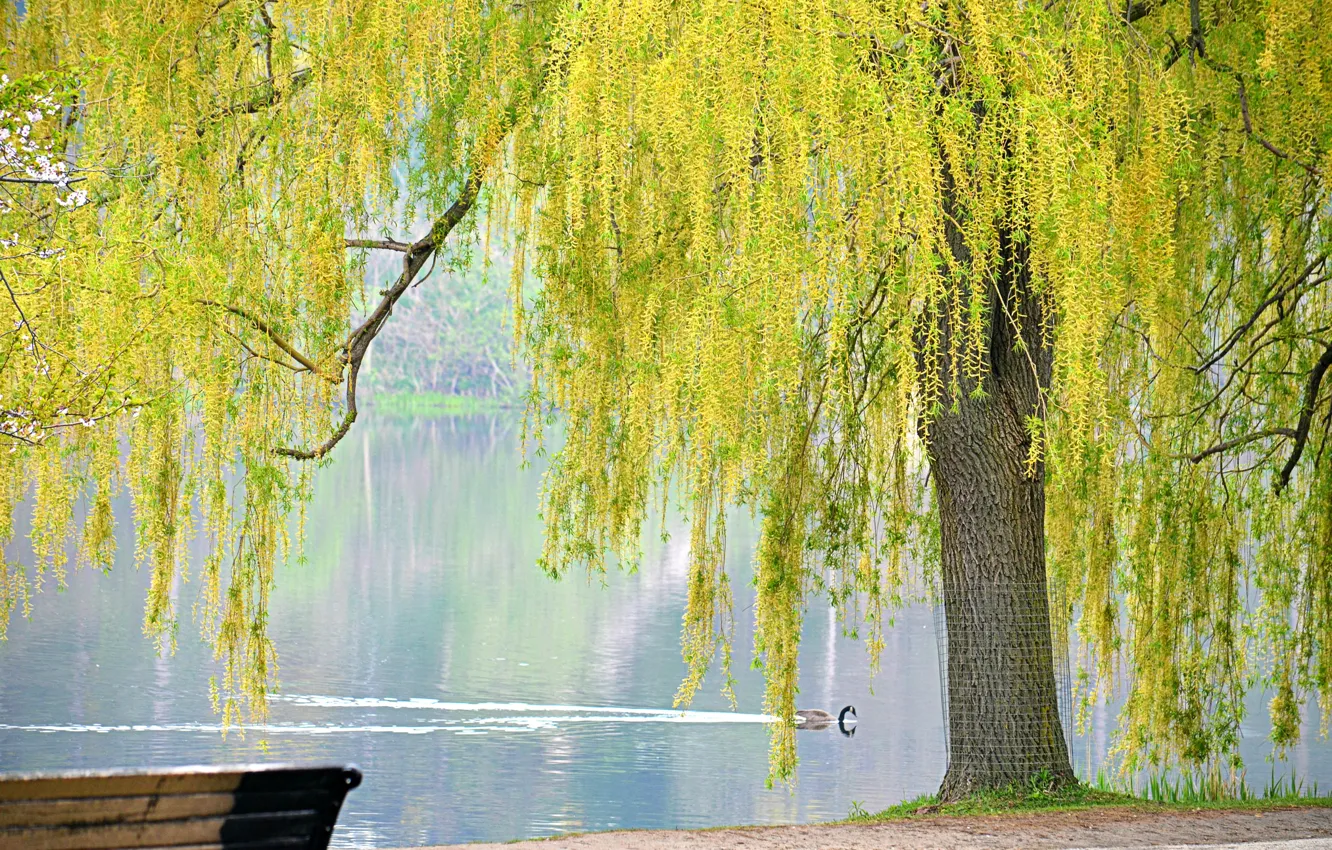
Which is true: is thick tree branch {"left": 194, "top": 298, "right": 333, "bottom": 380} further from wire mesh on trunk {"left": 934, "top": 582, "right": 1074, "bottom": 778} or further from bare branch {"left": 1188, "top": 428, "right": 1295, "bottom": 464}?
bare branch {"left": 1188, "top": 428, "right": 1295, "bottom": 464}

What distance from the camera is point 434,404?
70.2 meters

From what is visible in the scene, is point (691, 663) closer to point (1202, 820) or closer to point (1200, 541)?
point (1202, 820)

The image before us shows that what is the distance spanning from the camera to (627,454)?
664 centimetres

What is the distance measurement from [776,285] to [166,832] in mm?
2635

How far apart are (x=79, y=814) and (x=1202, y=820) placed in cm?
458

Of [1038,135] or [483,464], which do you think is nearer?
[1038,135]

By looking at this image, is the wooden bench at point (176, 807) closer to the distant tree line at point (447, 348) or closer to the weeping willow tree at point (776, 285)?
the weeping willow tree at point (776, 285)

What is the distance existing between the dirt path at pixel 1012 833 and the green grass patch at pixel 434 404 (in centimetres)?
6288

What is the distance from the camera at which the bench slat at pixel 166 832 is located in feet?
7.19

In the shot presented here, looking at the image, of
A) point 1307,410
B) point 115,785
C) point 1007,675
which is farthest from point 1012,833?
point 115,785

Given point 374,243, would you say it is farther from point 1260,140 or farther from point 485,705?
point 485,705

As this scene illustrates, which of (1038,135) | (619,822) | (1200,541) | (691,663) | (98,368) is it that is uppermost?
(1038,135)

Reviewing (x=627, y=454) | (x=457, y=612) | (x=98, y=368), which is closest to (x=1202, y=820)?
(x=627, y=454)

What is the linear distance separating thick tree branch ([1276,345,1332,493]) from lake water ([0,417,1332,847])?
8.09 ft
